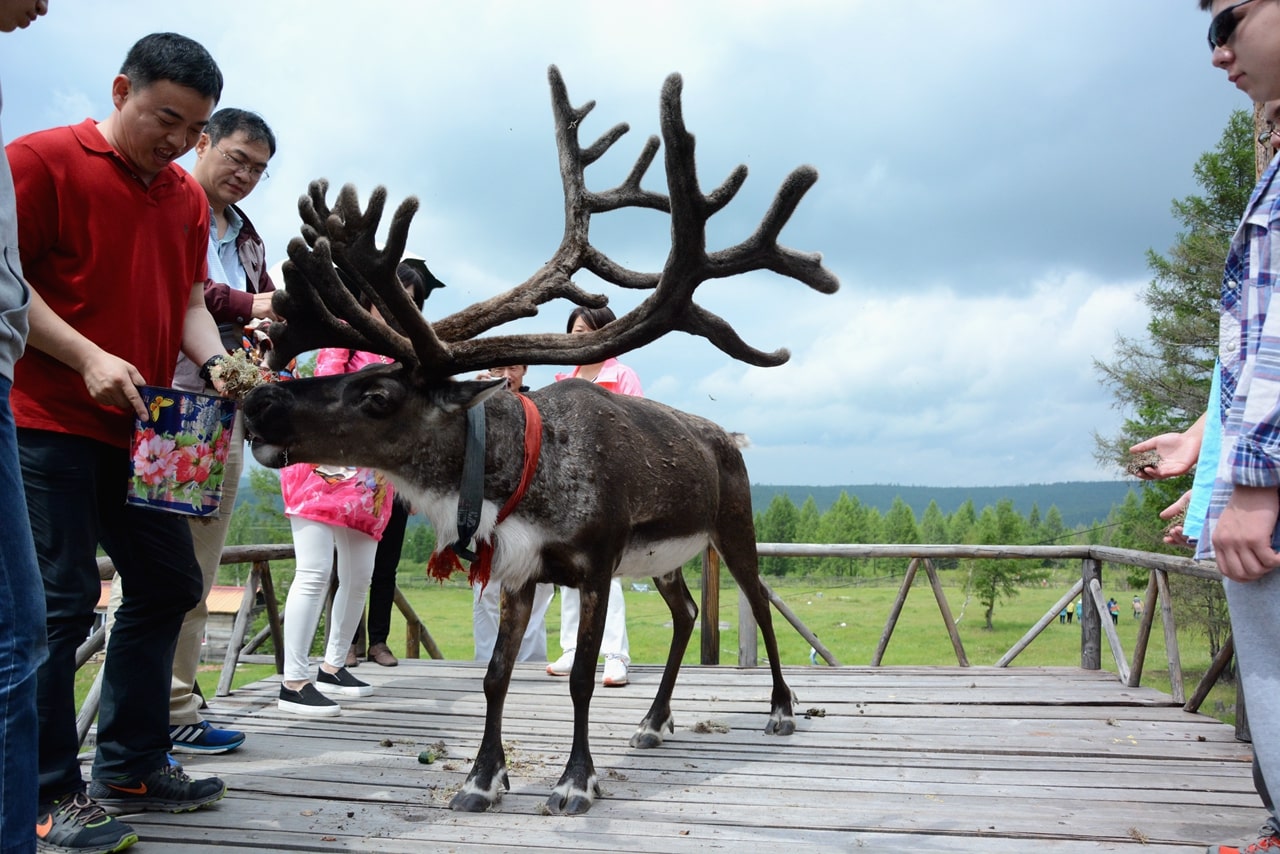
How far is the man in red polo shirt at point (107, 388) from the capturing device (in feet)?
9.91

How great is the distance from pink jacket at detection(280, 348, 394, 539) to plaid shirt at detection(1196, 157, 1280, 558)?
4.09m

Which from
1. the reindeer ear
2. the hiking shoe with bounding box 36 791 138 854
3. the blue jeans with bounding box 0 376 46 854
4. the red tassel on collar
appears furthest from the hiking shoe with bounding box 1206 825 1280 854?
the hiking shoe with bounding box 36 791 138 854

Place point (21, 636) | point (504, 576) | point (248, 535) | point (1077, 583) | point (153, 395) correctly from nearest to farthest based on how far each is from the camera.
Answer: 1. point (21, 636)
2. point (153, 395)
3. point (504, 576)
4. point (1077, 583)
5. point (248, 535)

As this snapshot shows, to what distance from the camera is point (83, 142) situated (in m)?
3.16

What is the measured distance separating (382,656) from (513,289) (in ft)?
12.0

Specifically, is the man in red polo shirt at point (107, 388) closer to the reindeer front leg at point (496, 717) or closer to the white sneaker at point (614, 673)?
the reindeer front leg at point (496, 717)

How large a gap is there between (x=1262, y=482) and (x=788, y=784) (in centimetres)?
267

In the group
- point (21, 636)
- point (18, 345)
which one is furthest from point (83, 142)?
point (21, 636)

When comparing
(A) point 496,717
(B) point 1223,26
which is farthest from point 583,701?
(B) point 1223,26

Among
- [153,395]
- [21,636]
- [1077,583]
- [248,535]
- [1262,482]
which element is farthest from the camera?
[248,535]

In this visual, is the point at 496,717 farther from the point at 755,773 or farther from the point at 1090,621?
the point at 1090,621

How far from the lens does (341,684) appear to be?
594 cm

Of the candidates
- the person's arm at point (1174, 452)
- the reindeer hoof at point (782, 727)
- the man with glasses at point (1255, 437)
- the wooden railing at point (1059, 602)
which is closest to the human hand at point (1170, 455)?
the person's arm at point (1174, 452)

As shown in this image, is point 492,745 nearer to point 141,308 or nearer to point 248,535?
point 141,308
